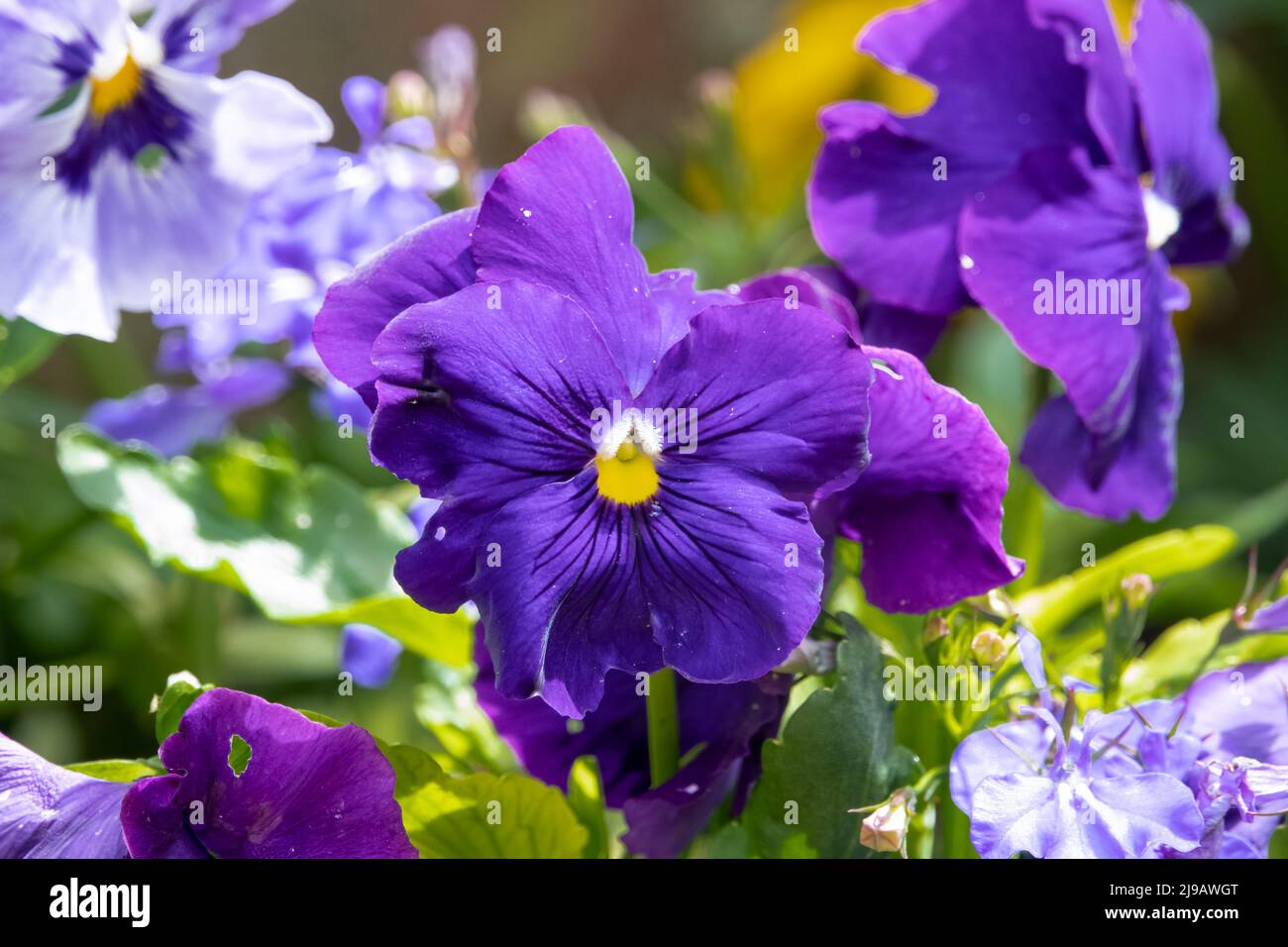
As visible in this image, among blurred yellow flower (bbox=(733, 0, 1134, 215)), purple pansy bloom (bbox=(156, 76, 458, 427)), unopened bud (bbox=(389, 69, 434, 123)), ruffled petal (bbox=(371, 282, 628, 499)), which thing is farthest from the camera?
blurred yellow flower (bbox=(733, 0, 1134, 215))

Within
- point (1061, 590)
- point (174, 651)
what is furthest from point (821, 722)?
point (174, 651)

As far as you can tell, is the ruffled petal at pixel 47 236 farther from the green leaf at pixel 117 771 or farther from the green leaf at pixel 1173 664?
the green leaf at pixel 1173 664

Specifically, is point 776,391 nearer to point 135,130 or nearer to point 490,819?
point 490,819

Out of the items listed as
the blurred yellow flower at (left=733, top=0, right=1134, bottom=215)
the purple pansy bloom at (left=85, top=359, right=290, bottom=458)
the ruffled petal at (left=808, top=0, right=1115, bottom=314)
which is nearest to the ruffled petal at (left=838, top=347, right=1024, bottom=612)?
the ruffled petal at (left=808, top=0, right=1115, bottom=314)

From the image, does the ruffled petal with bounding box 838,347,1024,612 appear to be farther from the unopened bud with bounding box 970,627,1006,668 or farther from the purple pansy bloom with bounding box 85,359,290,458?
the purple pansy bloom with bounding box 85,359,290,458

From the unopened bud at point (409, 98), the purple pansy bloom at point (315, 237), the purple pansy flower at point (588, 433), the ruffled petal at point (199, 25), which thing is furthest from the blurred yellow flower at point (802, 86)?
the purple pansy flower at point (588, 433)
